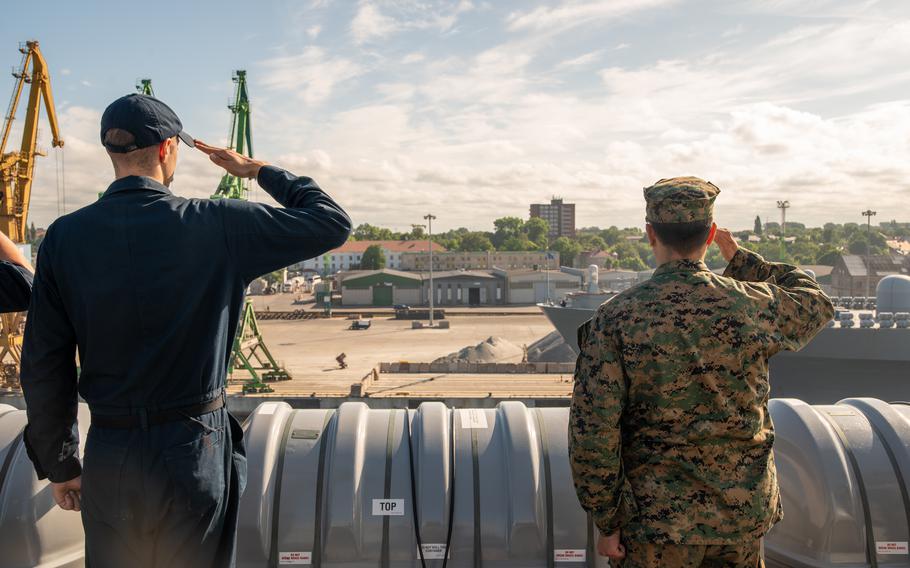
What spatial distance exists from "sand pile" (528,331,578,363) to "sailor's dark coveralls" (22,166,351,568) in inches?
1165

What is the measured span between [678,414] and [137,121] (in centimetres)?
207

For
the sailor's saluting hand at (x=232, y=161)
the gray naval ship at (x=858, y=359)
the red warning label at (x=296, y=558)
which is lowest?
the gray naval ship at (x=858, y=359)

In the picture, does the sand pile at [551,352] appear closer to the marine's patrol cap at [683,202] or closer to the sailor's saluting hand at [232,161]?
the marine's patrol cap at [683,202]

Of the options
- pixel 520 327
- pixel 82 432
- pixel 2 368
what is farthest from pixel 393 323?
pixel 82 432

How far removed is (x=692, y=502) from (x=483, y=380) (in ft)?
72.8

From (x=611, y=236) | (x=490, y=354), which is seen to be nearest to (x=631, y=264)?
(x=490, y=354)

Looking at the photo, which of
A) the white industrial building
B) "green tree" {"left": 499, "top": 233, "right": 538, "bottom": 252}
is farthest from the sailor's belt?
"green tree" {"left": 499, "top": 233, "right": 538, "bottom": 252}

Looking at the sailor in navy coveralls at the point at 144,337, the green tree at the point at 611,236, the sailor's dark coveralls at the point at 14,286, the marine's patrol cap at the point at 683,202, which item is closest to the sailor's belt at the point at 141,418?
the sailor in navy coveralls at the point at 144,337

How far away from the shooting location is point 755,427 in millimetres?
2373

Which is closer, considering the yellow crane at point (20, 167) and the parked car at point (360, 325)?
the yellow crane at point (20, 167)

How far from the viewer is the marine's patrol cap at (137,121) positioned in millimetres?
1991

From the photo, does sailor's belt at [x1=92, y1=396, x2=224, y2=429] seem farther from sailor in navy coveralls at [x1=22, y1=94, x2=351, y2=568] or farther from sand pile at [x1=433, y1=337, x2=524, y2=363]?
sand pile at [x1=433, y1=337, x2=524, y2=363]

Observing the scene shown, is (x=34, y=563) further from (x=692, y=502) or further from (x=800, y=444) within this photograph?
(x=800, y=444)

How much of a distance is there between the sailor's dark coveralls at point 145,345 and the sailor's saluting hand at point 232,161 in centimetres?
24
